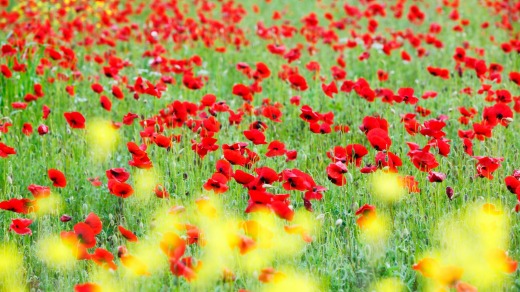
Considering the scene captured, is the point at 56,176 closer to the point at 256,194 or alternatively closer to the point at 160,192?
the point at 160,192

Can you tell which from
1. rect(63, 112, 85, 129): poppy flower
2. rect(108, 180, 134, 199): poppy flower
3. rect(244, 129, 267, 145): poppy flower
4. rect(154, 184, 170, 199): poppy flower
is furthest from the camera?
rect(63, 112, 85, 129): poppy flower

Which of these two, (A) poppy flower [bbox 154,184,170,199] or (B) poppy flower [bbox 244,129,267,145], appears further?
(B) poppy flower [bbox 244,129,267,145]

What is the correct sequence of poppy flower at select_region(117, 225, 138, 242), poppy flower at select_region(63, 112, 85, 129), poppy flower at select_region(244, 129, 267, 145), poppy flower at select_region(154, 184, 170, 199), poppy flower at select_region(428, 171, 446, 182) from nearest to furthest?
poppy flower at select_region(117, 225, 138, 242) → poppy flower at select_region(428, 171, 446, 182) → poppy flower at select_region(154, 184, 170, 199) → poppy flower at select_region(244, 129, 267, 145) → poppy flower at select_region(63, 112, 85, 129)

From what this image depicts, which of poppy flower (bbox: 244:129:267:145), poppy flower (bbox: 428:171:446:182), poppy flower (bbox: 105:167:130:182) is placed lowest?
poppy flower (bbox: 105:167:130:182)

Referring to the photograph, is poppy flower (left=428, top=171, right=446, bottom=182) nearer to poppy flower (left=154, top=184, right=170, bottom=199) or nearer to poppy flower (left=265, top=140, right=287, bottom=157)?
poppy flower (left=265, top=140, right=287, bottom=157)

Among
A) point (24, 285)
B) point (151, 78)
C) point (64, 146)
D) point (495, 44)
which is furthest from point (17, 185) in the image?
point (495, 44)

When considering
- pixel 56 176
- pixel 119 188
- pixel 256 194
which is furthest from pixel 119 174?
pixel 256 194

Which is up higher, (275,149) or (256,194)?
(256,194)

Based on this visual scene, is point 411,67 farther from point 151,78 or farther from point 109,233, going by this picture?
point 109,233

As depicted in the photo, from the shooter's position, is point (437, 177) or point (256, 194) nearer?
point (256, 194)

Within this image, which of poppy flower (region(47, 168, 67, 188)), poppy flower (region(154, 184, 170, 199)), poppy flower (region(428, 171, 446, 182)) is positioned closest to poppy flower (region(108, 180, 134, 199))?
poppy flower (region(154, 184, 170, 199))

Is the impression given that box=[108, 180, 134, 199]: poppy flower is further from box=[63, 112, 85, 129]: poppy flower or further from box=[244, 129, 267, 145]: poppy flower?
box=[63, 112, 85, 129]: poppy flower

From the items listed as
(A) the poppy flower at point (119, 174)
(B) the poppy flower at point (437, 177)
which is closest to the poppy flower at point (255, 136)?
(A) the poppy flower at point (119, 174)

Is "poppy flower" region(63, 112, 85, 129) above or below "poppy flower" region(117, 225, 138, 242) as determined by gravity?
below
